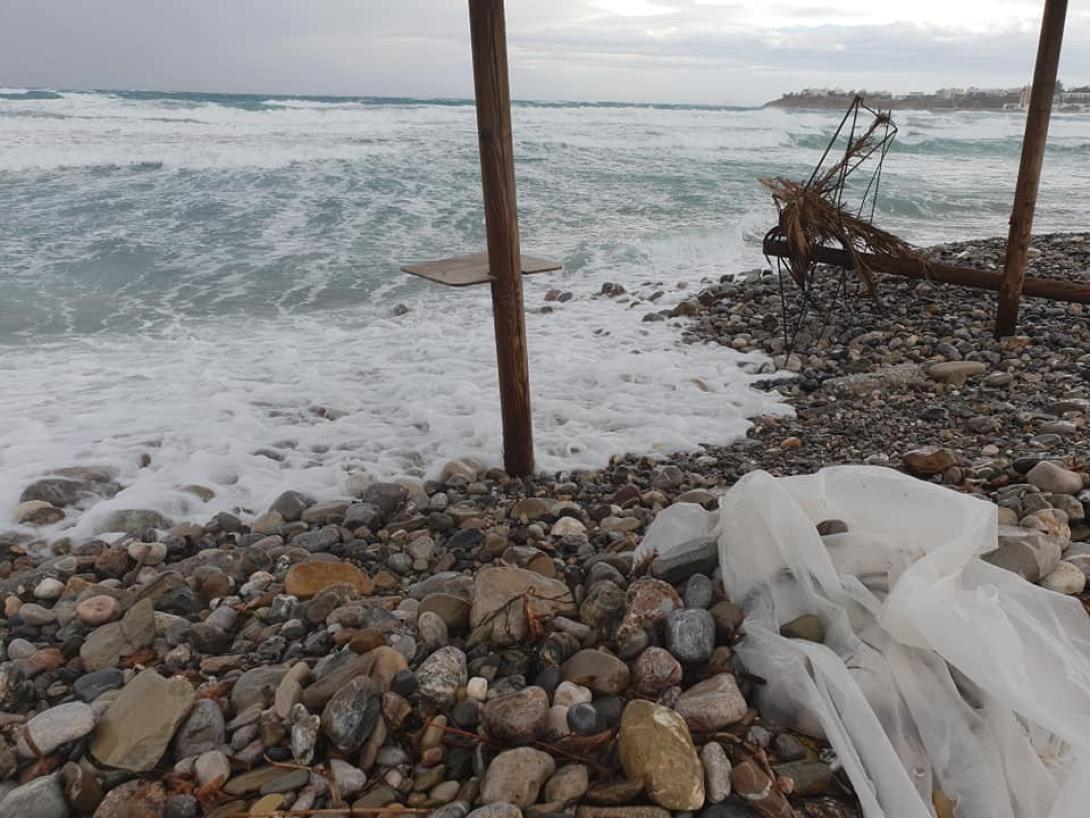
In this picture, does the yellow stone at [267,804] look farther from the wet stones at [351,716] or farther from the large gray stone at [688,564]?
the large gray stone at [688,564]

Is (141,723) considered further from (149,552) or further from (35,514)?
(35,514)

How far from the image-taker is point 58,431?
472 cm

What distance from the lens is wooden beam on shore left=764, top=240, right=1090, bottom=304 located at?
538cm

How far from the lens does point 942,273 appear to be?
561 centimetres

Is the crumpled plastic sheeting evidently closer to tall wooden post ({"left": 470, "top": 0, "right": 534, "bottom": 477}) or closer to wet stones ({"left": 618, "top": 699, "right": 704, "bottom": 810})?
wet stones ({"left": 618, "top": 699, "right": 704, "bottom": 810})

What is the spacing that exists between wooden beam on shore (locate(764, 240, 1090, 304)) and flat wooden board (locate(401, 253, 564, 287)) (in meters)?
2.80

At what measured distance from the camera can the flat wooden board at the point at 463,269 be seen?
330 cm

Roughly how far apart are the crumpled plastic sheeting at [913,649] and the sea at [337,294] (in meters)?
2.23

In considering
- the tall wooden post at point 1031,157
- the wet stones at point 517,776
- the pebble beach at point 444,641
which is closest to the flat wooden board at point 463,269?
the pebble beach at point 444,641

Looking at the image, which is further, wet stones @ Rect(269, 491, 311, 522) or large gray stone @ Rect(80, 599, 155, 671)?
wet stones @ Rect(269, 491, 311, 522)

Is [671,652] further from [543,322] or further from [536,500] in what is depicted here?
[543,322]

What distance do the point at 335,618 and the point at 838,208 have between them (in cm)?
457

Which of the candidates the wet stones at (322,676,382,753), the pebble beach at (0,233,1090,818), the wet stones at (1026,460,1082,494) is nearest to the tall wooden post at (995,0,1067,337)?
the pebble beach at (0,233,1090,818)

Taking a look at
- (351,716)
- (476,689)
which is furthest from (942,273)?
(351,716)
